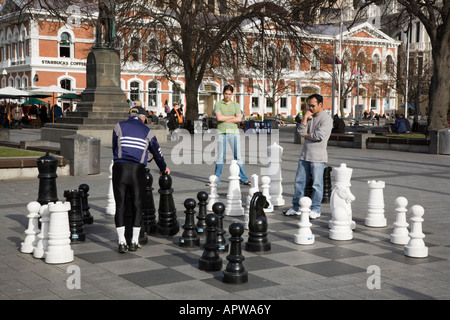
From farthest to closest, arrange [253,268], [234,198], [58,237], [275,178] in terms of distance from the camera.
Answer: [275,178], [234,198], [58,237], [253,268]

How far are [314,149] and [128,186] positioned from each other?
3.14m

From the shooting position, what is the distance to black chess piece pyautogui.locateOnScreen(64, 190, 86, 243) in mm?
7215

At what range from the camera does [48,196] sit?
302 inches

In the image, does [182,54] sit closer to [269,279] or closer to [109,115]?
[109,115]

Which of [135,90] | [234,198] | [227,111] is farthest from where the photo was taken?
[135,90]

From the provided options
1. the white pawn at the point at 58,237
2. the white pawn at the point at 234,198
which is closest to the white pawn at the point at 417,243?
the white pawn at the point at 234,198

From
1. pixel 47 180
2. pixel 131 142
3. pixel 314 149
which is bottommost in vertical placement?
pixel 47 180

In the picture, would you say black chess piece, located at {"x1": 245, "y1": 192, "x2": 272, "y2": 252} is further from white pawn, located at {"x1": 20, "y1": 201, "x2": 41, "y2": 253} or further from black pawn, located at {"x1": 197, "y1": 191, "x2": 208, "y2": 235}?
white pawn, located at {"x1": 20, "y1": 201, "x2": 41, "y2": 253}

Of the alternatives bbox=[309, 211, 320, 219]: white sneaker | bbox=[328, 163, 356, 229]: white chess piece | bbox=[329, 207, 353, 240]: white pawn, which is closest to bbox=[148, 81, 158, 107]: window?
bbox=[309, 211, 320, 219]: white sneaker


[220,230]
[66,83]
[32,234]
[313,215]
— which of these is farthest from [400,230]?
[66,83]

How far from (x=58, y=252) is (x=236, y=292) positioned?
82.3 inches

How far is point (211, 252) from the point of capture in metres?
5.96

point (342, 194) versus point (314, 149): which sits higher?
point (314, 149)

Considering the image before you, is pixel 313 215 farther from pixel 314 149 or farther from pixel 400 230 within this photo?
pixel 400 230
